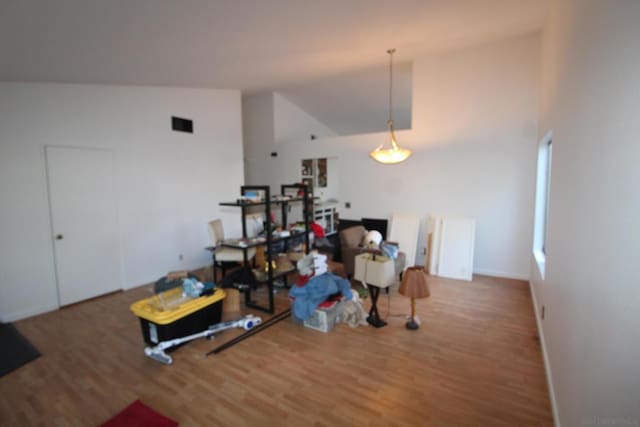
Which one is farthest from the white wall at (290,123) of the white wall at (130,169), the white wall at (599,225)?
the white wall at (599,225)

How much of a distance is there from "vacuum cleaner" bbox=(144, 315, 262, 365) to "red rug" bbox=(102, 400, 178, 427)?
0.55 m

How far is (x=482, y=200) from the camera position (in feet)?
16.5

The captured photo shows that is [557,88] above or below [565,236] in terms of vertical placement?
above

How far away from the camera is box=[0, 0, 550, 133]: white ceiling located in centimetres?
227

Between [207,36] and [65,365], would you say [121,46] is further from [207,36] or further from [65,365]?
[65,365]

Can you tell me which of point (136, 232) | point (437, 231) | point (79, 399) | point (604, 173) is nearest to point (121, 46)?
point (136, 232)

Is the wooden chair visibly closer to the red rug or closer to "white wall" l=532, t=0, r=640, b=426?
the red rug

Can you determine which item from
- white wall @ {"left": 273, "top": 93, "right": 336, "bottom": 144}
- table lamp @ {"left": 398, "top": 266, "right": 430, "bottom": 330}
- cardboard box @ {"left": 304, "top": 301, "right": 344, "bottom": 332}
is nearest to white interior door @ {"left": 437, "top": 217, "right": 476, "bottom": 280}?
table lamp @ {"left": 398, "top": 266, "right": 430, "bottom": 330}

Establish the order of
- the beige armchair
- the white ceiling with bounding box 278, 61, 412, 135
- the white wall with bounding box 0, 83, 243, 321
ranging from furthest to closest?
1. the white ceiling with bounding box 278, 61, 412, 135
2. the beige armchair
3. the white wall with bounding box 0, 83, 243, 321

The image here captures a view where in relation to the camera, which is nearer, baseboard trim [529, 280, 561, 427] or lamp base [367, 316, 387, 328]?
baseboard trim [529, 280, 561, 427]

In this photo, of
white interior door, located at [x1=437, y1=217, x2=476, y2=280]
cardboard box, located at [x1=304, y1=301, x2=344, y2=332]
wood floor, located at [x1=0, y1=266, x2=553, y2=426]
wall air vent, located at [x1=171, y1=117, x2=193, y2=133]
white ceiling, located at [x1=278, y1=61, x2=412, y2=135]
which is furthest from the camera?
white ceiling, located at [x1=278, y1=61, x2=412, y2=135]

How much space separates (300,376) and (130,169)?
401cm

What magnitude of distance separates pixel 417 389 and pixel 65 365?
122 inches

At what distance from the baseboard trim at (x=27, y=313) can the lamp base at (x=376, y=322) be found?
160 inches
